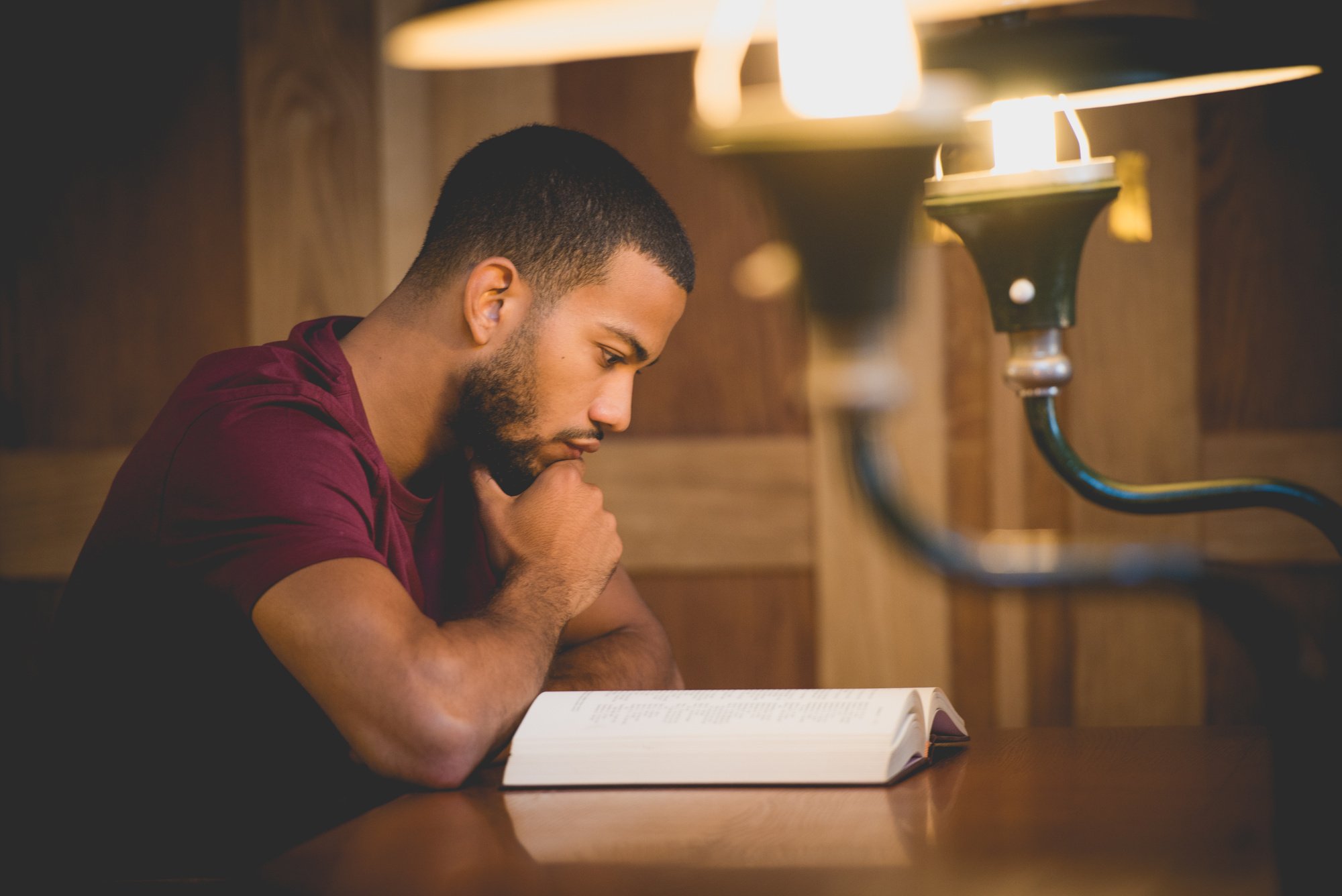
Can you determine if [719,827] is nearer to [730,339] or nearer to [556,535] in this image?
[556,535]

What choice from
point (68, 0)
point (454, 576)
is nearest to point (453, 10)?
point (454, 576)

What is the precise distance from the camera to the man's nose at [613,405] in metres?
1.44

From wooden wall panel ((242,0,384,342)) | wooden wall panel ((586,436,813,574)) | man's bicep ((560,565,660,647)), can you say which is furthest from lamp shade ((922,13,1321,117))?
wooden wall panel ((242,0,384,342))

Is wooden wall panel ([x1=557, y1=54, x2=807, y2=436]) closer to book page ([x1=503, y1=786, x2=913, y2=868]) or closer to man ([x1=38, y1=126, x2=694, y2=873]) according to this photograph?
man ([x1=38, y1=126, x2=694, y2=873])

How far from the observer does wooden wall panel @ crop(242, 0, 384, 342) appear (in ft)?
7.63

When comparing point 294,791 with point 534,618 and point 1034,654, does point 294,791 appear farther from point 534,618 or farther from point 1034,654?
point 1034,654

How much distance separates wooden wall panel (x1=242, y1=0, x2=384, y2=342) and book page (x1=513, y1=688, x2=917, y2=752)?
145 centimetres

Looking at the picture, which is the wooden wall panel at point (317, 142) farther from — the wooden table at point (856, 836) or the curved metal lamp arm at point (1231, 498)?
the curved metal lamp arm at point (1231, 498)

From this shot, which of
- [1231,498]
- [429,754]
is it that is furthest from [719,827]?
[1231,498]

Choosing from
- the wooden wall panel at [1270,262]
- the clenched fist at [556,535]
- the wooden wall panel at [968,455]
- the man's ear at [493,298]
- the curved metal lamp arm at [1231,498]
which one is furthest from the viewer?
the wooden wall panel at [968,455]

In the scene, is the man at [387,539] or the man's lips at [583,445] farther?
the man's lips at [583,445]

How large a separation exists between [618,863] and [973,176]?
48cm

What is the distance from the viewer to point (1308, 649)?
0.51 meters

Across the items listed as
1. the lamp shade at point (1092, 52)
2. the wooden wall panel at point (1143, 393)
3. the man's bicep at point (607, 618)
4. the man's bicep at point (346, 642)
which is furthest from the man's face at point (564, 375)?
the wooden wall panel at point (1143, 393)
